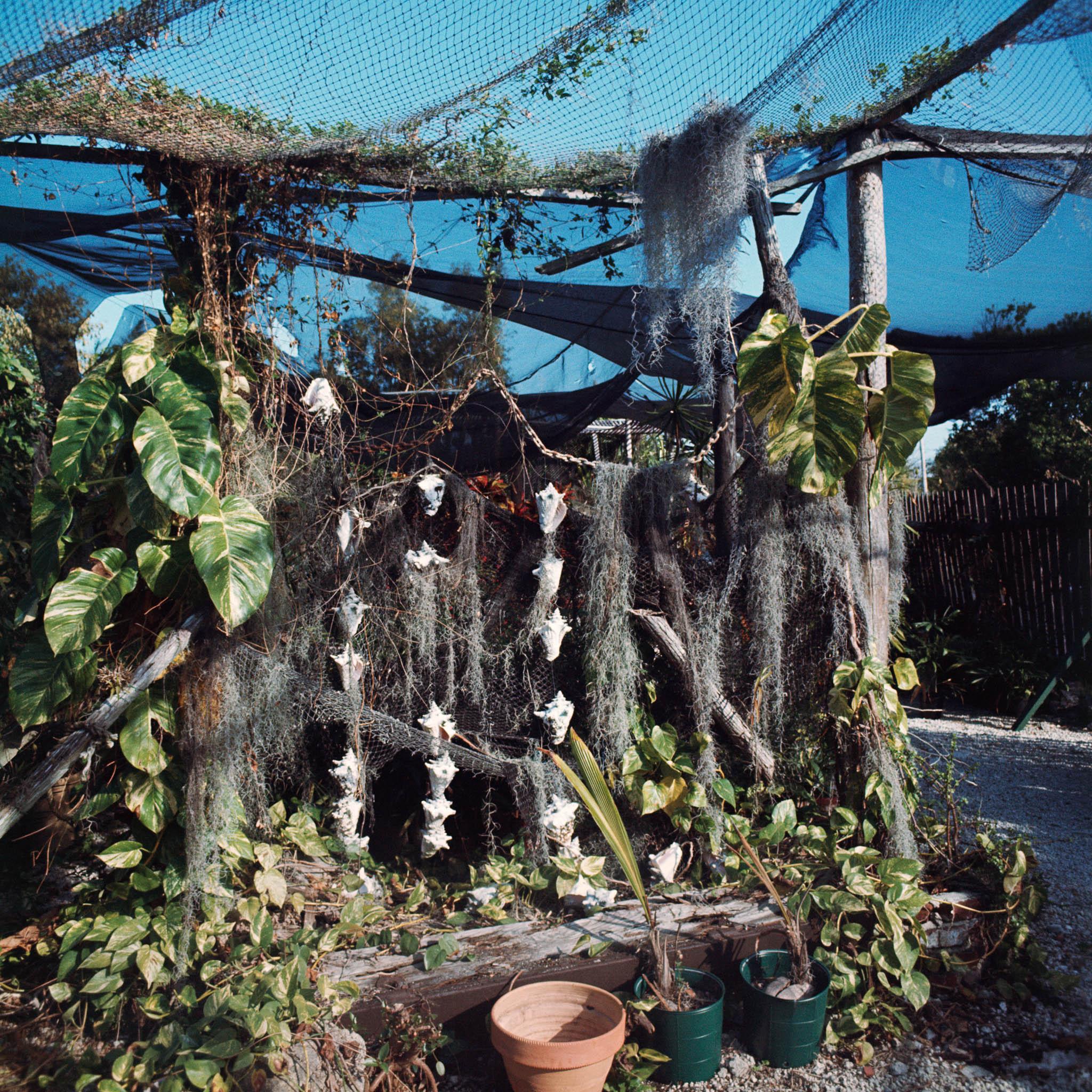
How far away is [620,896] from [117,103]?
117 inches

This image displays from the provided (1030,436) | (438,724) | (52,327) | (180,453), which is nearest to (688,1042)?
(438,724)

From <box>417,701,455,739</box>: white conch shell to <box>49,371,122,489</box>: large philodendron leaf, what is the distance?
4.35ft

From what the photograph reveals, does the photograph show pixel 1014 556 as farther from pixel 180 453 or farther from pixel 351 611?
pixel 180 453

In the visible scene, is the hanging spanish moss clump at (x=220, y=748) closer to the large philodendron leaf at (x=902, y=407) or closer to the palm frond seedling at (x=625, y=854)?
the palm frond seedling at (x=625, y=854)

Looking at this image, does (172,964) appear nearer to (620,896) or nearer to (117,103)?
(620,896)

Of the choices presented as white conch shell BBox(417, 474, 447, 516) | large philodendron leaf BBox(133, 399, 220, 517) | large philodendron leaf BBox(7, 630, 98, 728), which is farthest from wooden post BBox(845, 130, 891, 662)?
large philodendron leaf BBox(7, 630, 98, 728)

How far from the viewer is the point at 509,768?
2914mm

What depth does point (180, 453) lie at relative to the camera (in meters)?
2.29

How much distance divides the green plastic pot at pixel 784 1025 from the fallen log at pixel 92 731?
1882mm

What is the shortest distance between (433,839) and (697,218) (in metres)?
2.45

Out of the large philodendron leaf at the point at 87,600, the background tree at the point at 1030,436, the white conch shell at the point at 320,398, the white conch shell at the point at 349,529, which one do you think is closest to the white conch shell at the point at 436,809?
the white conch shell at the point at 349,529

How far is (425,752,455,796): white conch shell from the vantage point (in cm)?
286

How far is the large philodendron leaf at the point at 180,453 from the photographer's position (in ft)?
7.24

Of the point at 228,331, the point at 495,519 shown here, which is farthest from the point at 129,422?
the point at 495,519
